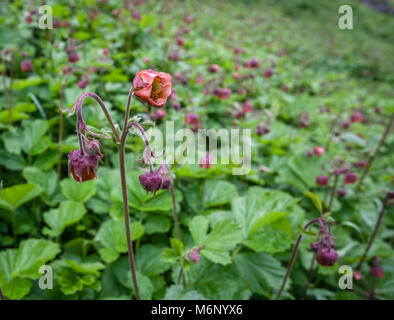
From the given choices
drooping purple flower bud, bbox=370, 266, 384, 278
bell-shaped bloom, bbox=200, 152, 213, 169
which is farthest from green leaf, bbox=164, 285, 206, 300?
drooping purple flower bud, bbox=370, 266, 384, 278

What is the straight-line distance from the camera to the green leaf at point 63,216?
6.44ft

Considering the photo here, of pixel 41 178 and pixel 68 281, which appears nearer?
pixel 68 281

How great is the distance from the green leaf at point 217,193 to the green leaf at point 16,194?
1.21 meters

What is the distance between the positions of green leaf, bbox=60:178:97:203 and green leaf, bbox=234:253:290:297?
45.6 inches

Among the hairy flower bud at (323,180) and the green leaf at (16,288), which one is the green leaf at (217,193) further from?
the green leaf at (16,288)

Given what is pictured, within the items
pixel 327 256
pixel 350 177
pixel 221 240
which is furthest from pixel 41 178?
pixel 350 177

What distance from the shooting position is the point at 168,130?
303cm

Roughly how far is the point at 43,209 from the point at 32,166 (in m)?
0.36

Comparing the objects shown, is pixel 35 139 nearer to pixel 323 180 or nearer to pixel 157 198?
pixel 157 198

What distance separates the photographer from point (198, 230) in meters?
1.71

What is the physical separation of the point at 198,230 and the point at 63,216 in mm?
956

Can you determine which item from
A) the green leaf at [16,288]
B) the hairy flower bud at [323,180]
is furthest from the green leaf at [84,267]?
the hairy flower bud at [323,180]
